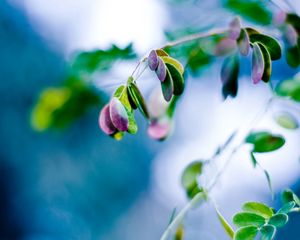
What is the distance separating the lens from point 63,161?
4.39m

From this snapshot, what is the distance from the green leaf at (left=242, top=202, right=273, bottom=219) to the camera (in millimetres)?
552

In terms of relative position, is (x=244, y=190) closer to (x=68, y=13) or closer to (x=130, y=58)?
(x=68, y=13)

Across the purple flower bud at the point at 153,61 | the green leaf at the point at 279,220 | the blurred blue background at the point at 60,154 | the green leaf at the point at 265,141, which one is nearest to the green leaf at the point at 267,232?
the green leaf at the point at 279,220

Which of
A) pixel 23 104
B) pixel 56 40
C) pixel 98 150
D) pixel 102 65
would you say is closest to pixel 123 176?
pixel 98 150

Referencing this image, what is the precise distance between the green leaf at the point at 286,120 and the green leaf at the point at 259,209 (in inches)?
7.0

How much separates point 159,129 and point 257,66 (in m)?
0.21

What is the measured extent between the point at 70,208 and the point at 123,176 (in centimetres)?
63

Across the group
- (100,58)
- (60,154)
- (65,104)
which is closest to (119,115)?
(100,58)

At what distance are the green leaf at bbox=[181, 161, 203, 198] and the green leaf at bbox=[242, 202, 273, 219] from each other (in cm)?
16

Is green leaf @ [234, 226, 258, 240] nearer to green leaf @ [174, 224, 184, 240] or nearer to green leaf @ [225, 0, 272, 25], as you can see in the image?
green leaf @ [174, 224, 184, 240]

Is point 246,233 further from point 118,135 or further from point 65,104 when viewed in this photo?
point 65,104

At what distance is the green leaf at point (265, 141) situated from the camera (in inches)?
24.6

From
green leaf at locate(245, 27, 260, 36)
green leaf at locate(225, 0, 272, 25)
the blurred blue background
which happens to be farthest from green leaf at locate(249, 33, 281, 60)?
the blurred blue background

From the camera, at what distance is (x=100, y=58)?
0.79m
